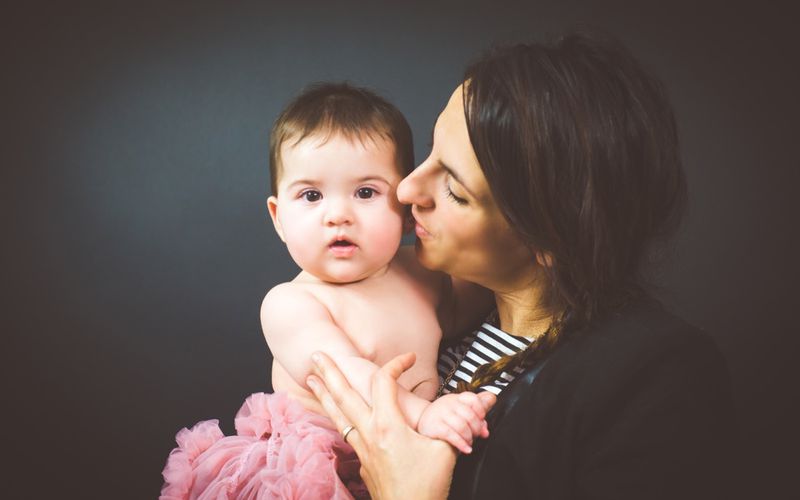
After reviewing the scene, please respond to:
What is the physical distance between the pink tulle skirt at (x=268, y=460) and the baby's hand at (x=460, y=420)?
0.87ft

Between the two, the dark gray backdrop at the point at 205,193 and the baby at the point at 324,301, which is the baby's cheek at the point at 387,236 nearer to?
the baby at the point at 324,301

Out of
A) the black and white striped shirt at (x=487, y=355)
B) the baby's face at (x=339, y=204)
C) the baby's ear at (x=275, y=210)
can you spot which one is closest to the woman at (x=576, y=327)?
the black and white striped shirt at (x=487, y=355)

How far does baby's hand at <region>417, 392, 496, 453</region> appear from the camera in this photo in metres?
1.22

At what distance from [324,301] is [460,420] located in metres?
0.47

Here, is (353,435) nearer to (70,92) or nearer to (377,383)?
(377,383)

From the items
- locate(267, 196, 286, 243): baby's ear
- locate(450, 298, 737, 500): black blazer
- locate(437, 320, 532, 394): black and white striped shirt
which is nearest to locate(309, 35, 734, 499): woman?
locate(450, 298, 737, 500): black blazer

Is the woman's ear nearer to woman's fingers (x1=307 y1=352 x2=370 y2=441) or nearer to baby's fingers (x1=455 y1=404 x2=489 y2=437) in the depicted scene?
baby's fingers (x1=455 y1=404 x2=489 y2=437)

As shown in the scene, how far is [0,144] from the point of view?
248cm

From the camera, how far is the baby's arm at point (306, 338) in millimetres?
1372

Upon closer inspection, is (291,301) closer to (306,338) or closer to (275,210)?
(306,338)

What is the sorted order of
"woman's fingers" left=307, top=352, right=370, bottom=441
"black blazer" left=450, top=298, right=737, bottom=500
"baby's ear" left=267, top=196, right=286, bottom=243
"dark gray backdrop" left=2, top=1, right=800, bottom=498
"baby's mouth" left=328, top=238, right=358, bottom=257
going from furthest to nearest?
"dark gray backdrop" left=2, top=1, right=800, bottom=498, "baby's ear" left=267, top=196, right=286, bottom=243, "baby's mouth" left=328, top=238, right=358, bottom=257, "woman's fingers" left=307, top=352, right=370, bottom=441, "black blazer" left=450, top=298, right=737, bottom=500

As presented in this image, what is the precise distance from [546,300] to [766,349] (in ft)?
4.50

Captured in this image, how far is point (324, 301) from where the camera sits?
5.09ft

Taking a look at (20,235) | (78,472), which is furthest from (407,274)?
(20,235)
